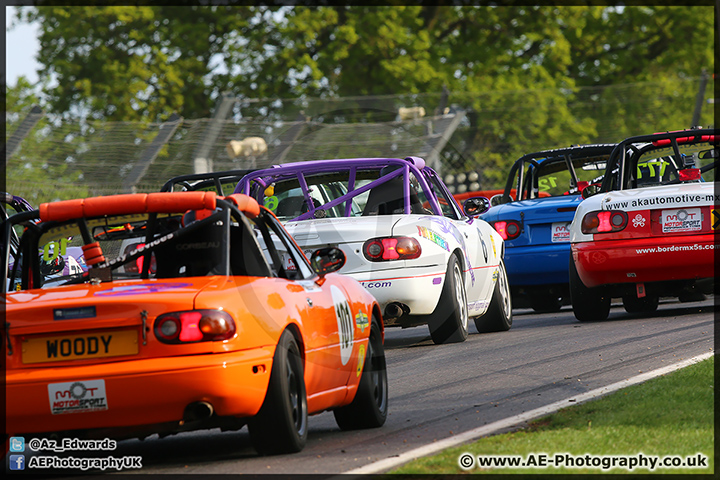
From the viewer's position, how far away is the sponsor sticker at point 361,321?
6957mm

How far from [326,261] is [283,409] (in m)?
1.29

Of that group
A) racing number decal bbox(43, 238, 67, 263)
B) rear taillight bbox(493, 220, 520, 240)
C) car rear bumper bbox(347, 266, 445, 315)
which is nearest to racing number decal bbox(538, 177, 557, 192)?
rear taillight bbox(493, 220, 520, 240)

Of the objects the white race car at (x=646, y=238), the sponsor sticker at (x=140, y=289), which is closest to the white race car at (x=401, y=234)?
the white race car at (x=646, y=238)

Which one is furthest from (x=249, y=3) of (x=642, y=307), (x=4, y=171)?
(x=642, y=307)

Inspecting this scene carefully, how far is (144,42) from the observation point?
42781mm

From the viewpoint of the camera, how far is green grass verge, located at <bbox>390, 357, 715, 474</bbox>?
5.35 metres

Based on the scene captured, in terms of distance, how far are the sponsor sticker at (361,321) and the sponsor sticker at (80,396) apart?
1925 mm

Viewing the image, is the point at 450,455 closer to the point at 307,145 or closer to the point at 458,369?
the point at 458,369

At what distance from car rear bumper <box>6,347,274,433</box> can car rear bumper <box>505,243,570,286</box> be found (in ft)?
27.4

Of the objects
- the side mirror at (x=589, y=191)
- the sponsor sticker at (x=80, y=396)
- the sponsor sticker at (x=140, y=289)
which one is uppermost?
the side mirror at (x=589, y=191)

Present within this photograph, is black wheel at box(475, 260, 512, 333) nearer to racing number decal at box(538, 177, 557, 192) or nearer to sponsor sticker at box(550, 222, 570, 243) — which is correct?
sponsor sticker at box(550, 222, 570, 243)

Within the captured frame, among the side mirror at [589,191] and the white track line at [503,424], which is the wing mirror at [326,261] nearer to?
the white track line at [503,424]

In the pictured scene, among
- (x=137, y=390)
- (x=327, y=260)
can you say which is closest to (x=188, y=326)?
(x=137, y=390)

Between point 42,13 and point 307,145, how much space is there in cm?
2141
